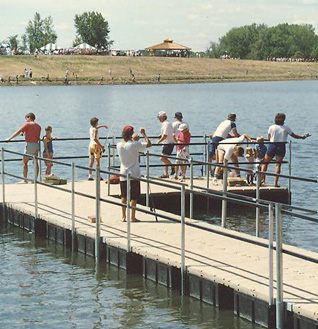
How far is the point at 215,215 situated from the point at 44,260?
20.6 ft

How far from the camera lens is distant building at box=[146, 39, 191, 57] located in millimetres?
177500

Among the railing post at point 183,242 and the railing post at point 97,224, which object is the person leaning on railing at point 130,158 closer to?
the railing post at point 97,224

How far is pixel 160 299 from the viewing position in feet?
49.9

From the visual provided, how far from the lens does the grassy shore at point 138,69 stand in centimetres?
14112

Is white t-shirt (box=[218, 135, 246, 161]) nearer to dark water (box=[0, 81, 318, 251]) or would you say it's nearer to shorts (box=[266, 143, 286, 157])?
shorts (box=[266, 143, 286, 157])

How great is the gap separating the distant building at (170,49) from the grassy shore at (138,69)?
7890 mm

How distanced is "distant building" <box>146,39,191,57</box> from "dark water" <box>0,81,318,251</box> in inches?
1804

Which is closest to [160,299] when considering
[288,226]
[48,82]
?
[288,226]

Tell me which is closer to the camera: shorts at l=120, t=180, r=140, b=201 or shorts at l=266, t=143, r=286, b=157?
shorts at l=120, t=180, r=140, b=201

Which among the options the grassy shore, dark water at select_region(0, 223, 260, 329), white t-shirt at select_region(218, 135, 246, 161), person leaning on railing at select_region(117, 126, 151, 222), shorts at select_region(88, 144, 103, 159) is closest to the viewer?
dark water at select_region(0, 223, 260, 329)

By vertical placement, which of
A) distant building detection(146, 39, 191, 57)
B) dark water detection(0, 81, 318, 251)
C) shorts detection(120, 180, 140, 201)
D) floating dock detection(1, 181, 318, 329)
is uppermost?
distant building detection(146, 39, 191, 57)

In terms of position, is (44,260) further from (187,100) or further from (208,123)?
(187,100)

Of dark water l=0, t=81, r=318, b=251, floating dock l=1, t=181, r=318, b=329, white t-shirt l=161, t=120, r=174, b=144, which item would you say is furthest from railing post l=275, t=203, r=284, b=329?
white t-shirt l=161, t=120, r=174, b=144

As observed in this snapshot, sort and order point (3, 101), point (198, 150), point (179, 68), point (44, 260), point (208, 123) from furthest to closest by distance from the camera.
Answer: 1. point (179, 68)
2. point (3, 101)
3. point (208, 123)
4. point (198, 150)
5. point (44, 260)
